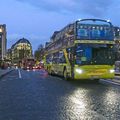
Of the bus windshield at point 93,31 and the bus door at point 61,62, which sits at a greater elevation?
the bus windshield at point 93,31

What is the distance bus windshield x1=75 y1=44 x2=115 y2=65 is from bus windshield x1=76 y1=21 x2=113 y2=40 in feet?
2.25

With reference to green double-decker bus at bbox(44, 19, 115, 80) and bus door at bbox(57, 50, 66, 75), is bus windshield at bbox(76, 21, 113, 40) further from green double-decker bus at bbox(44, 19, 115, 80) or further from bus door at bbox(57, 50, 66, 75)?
bus door at bbox(57, 50, 66, 75)

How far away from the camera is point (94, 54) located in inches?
1177

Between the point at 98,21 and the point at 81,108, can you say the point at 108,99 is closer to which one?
the point at 81,108

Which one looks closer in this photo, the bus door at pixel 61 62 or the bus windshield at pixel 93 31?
the bus windshield at pixel 93 31

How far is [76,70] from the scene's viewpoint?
2989cm

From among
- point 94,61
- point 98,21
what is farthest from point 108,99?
point 98,21

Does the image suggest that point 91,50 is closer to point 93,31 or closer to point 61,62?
point 93,31

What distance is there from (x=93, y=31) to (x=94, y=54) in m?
1.82

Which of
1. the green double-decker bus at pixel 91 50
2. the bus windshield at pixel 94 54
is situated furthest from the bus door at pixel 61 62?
the bus windshield at pixel 94 54

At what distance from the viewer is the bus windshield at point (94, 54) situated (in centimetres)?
2967

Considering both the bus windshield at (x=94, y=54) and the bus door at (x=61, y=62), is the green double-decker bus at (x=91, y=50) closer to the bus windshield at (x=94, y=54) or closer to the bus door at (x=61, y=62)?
the bus windshield at (x=94, y=54)

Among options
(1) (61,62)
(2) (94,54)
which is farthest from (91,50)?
(1) (61,62)

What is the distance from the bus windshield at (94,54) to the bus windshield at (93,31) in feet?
2.25
